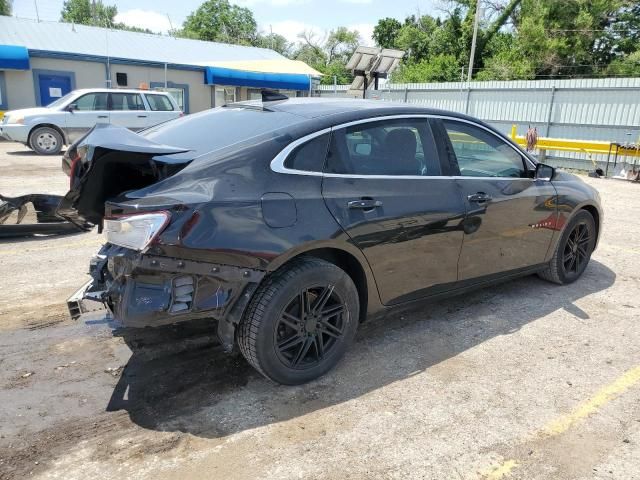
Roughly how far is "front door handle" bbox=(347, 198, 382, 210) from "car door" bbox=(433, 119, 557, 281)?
872mm

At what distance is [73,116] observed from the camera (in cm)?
1459

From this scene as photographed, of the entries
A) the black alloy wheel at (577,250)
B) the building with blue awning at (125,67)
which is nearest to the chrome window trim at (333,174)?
the black alloy wheel at (577,250)

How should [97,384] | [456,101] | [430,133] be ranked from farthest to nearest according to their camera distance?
[456,101] < [430,133] < [97,384]

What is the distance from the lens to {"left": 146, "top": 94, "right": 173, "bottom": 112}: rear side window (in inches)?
614

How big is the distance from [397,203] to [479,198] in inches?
33.9

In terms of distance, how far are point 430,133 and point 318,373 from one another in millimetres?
1890

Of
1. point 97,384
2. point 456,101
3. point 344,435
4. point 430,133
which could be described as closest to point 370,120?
point 430,133

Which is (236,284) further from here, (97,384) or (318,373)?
(97,384)

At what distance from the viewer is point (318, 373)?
10.8ft

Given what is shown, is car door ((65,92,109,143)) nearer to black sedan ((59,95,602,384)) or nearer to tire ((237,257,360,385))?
black sedan ((59,95,602,384))

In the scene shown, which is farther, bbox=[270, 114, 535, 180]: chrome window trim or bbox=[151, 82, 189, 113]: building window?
bbox=[151, 82, 189, 113]: building window

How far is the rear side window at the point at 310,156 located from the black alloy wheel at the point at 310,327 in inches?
28.8

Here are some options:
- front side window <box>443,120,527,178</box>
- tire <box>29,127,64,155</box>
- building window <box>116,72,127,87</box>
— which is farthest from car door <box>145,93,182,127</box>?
front side window <box>443,120,527,178</box>

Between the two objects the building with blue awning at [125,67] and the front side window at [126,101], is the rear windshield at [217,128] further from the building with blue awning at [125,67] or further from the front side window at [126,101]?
the building with blue awning at [125,67]
